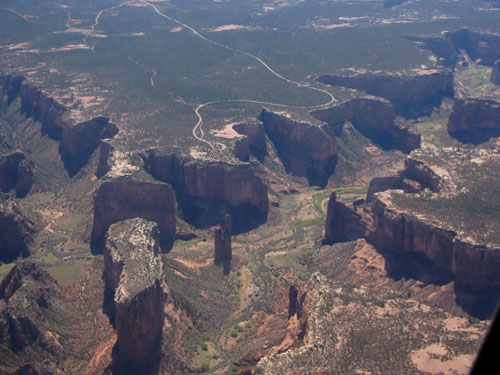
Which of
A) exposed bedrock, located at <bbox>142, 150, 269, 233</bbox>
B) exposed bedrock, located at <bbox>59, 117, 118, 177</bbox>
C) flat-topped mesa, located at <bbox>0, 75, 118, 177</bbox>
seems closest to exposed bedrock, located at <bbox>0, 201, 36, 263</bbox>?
exposed bedrock, located at <bbox>142, 150, 269, 233</bbox>

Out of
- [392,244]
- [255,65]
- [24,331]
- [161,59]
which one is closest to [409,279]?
[392,244]

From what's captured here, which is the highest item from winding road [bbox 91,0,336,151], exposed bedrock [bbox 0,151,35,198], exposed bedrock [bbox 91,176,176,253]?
winding road [bbox 91,0,336,151]

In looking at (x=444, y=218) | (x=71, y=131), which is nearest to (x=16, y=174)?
(x=71, y=131)

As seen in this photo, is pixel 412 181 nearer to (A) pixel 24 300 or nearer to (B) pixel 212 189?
(B) pixel 212 189

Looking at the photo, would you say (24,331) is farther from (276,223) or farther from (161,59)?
(161,59)

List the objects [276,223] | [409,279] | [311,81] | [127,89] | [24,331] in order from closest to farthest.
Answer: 1. [24,331]
2. [409,279]
3. [276,223]
4. [127,89]
5. [311,81]

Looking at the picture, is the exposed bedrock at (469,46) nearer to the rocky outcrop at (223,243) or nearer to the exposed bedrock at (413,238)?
the exposed bedrock at (413,238)

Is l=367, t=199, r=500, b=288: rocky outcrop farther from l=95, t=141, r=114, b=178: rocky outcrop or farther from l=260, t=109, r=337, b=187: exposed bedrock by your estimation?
l=95, t=141, r=114, b=178: rocky outcrop
